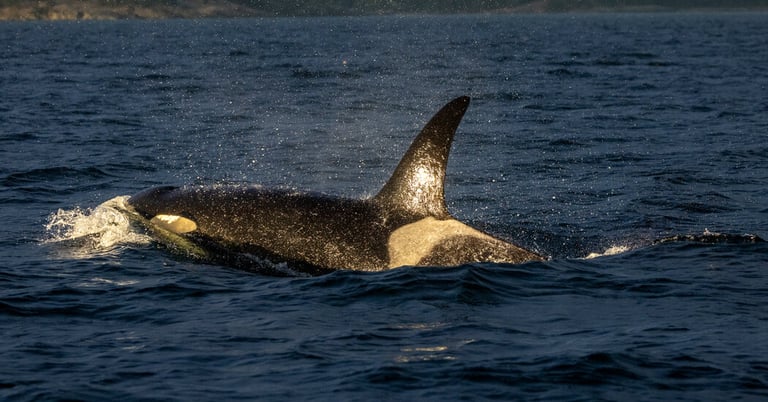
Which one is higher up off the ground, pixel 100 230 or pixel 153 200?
pixel 153 200

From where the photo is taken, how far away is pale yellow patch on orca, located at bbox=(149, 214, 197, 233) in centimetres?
1341

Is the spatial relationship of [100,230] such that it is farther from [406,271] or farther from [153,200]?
[406,271]

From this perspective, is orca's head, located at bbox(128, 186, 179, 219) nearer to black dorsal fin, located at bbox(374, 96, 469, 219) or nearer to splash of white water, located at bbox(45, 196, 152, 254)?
splash of white water, located at bbox(45, 196, 152, 254)

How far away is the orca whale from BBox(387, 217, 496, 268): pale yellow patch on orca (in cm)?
1

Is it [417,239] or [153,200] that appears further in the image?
[153,200]

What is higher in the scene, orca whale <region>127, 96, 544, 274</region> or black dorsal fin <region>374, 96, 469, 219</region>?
→ black dorsal fin <region>374, 96, 469, 219</region>

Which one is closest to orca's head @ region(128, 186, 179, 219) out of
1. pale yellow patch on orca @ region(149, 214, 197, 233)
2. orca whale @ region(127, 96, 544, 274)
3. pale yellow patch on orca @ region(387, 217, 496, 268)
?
pale yellow patch on orca @ region(149, 214, 197, 233)

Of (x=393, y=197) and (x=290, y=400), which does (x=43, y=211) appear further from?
(x=290, y=400)

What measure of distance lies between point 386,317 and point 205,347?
6.30ft

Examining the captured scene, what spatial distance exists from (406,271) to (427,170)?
114 centimetres

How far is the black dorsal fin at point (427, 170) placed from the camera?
11.8 m

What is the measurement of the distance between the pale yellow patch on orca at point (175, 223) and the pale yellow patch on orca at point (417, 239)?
262 cm

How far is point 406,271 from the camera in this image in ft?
39.7

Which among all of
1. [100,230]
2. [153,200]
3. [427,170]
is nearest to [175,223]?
[153,200]
